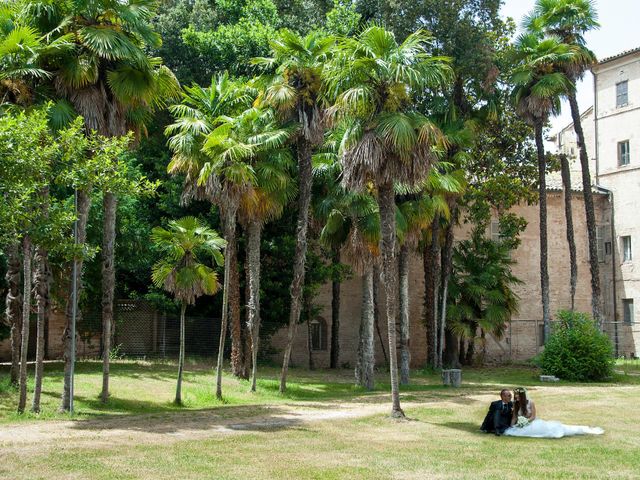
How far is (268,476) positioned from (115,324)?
2174cm

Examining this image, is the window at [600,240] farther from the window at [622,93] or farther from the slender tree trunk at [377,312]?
the slender tree trunk at [377,312]

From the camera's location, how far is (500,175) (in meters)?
37.2

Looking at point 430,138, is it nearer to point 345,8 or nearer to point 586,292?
point 345,8

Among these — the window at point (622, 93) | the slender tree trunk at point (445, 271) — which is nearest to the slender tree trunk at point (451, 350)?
the slender tree trunk at point (445, 271)

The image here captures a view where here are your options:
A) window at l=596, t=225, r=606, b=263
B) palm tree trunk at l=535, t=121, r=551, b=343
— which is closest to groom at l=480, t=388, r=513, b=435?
palm tree trunk at l=535, t=121, r=551, b=343

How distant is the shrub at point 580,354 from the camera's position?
3130 cm

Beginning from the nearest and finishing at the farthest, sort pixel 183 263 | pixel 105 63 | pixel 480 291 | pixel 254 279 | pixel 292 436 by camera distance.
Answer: pixel 292 436
pixel 105 63
pixel 183 263
pixel 254 279
pixel 480 291

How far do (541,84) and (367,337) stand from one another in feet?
43.6

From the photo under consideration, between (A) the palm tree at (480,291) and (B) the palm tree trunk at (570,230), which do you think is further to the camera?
(A) the palm tree at (480,291)

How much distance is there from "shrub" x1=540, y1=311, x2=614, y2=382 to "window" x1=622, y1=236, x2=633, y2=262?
1542 cm

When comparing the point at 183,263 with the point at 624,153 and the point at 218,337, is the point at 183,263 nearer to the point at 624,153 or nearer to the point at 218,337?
the point at 218,337

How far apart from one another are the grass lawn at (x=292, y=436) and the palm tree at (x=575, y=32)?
348 inches

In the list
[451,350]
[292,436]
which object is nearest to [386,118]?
[292,436]

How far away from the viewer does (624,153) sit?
154 ft
